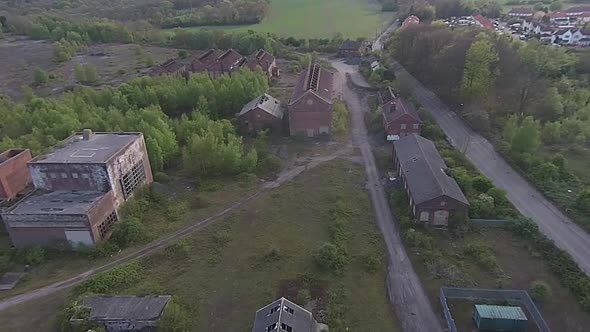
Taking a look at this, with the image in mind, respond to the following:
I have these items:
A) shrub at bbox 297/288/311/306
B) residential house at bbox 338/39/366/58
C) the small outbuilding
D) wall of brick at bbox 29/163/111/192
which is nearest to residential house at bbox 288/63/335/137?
wall of brick at bbox 29/163/111/192

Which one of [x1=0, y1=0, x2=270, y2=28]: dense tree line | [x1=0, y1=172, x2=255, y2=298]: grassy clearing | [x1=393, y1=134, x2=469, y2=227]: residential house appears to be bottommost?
[x1=0, y1=172, x2=255, y2=298]: grassy clearing

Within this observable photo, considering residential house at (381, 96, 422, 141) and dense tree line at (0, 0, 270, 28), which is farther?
dense tree line at (0, 0, 270, 28)

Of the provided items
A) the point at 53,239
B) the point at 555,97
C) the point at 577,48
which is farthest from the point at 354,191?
the point at 577,48

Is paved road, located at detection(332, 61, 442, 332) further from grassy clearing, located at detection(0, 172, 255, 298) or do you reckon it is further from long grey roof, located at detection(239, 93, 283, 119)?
long grey roof, located at detection(239, 93, 283, 119)

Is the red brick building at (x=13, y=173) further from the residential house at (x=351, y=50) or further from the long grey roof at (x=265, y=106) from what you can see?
the residential house at (x=351, y=50)

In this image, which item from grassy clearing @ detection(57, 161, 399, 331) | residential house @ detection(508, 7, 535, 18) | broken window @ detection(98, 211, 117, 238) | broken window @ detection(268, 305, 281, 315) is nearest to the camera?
broken window @ detection(268, 305, 281, 315)

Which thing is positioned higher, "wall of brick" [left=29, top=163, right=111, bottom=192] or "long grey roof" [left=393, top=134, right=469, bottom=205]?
"wall of brick" [left=29, top=163, right=111, bottom=192]

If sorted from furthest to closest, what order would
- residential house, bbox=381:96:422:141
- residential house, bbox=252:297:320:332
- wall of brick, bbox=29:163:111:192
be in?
residential house, bbox=381:96:422:141
wall of brick, bbox=29:163:111:192
residential house, bbox=252:297:320:332
